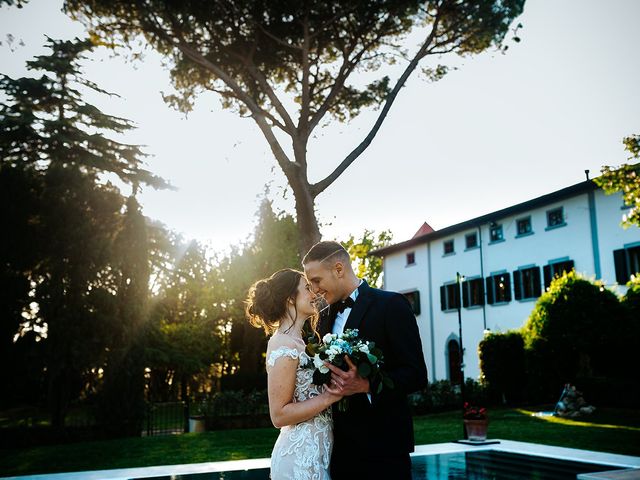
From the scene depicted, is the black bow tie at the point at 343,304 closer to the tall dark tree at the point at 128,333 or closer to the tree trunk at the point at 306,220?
the tree trunk at the point at 306,220

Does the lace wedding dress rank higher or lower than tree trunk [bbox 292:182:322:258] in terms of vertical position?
lower

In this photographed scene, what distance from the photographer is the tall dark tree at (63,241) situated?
17.9 metres

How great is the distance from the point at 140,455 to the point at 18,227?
903cm

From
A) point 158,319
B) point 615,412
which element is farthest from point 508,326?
point 158,319

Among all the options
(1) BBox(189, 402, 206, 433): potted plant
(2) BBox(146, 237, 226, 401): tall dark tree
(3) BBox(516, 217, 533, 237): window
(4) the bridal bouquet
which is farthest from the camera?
(3) BBox(516, 217, 533, 237): window

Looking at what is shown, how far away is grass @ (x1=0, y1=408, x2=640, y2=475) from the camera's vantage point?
12273mm

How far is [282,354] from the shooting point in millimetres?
3885

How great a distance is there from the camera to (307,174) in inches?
515

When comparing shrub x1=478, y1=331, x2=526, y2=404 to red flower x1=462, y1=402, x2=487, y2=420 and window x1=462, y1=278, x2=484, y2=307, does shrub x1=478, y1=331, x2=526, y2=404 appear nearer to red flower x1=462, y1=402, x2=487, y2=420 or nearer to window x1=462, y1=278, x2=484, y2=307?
window x1=462, y1=278, x2=484, y2=307

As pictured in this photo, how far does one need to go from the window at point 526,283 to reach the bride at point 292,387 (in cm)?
2752

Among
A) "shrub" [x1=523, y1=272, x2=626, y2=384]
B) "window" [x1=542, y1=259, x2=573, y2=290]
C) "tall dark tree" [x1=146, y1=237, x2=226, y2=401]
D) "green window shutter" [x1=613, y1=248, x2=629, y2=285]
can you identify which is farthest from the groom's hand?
"window" [x1=542, y1=259, x2=573, y2=290]

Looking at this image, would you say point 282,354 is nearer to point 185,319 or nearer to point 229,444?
point 229,444

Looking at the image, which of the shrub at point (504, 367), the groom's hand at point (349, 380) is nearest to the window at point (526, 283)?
the shrub at point (504, 367)

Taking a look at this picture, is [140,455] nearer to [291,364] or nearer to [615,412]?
[291,364]
